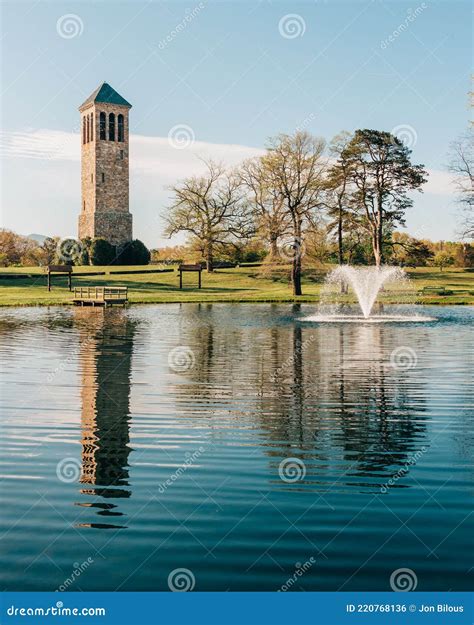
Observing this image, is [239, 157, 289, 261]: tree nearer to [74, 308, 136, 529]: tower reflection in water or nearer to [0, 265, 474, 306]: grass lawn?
[0, 265, 474, 306]: grass lawn

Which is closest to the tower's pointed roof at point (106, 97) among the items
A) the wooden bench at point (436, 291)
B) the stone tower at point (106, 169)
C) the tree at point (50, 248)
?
the stone tower at point (106, 169)

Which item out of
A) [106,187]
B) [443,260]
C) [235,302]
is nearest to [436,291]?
[235,302]

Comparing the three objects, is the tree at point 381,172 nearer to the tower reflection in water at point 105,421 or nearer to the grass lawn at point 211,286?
the grass lawn at point 211,286

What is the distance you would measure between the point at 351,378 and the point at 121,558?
11.5 meters

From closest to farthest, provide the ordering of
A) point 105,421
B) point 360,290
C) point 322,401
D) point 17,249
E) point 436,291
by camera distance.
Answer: point 105,421, point 322,401, point 360,290, point 436,291, point 17,249

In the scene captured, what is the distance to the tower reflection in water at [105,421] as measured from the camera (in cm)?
875

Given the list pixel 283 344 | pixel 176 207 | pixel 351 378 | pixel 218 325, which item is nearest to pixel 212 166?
pixel 176 207

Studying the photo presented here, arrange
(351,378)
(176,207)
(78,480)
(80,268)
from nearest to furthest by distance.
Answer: (78,480), (351,378), (176,207), (80,268)

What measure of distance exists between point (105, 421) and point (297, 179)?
1930 inches

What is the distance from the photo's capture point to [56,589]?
6.31 meters

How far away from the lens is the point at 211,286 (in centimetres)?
7006

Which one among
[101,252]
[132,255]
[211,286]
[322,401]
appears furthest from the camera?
[132,255]

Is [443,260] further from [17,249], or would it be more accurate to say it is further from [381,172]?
[17,249]

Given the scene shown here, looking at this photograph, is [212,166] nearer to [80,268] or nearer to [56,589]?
[80,268]
